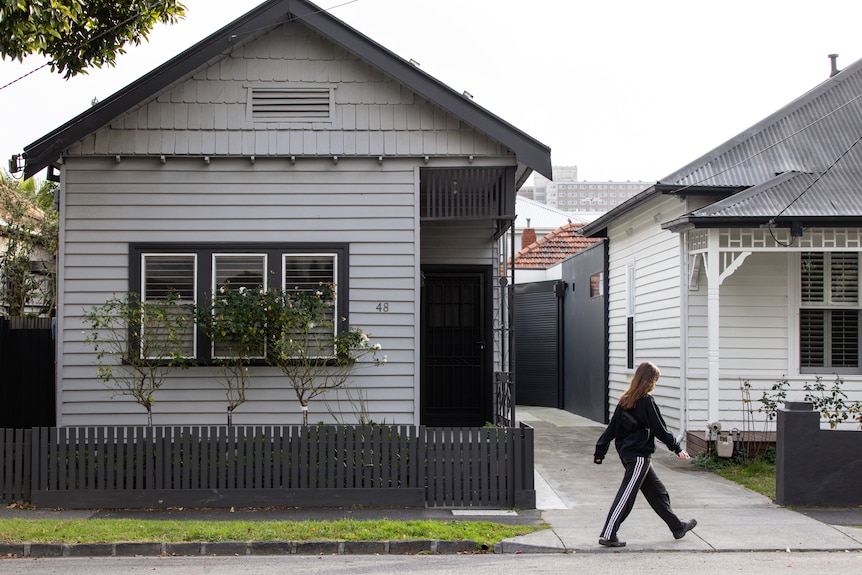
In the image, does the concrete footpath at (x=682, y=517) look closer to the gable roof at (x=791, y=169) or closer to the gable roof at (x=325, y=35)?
the gable roof at (x=791, y=169)

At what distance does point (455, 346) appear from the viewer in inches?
617

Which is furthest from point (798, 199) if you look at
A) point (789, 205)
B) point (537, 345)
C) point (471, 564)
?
point (537, 345)

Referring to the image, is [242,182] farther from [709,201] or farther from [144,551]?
[709,201]

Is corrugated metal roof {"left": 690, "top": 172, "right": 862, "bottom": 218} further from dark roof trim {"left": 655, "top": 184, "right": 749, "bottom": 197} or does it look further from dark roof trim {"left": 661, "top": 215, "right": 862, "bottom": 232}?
dark roof trim {"left": 655, "top": 184, "right": 749, "bottom": 197}

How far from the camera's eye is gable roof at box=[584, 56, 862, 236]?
1346cm

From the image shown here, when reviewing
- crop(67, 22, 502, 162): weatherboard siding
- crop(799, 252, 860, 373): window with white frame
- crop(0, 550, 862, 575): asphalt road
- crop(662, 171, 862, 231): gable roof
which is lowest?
crop(0, 550, 862, 575): asphalt road

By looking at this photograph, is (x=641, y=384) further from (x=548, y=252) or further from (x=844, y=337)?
(x=548, y=252)

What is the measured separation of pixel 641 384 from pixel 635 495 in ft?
3.41

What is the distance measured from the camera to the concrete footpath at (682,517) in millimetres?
9359

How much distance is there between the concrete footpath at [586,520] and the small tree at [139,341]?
1.87 m

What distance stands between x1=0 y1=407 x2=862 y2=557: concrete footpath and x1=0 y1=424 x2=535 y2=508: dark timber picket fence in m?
0.20

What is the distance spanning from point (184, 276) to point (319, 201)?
1971 millimetres

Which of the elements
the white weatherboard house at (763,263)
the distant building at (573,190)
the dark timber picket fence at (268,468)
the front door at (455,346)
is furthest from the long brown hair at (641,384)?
the distant building at (573,190)

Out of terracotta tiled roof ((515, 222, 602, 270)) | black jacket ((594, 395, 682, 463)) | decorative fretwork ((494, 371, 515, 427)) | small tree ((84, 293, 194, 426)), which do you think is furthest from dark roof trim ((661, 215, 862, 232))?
terracotta tiled roof ((515, 222, 602, 270))
